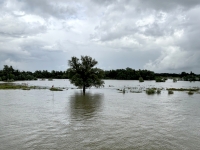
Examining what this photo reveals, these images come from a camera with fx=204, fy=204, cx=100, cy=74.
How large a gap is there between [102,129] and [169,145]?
648 cm

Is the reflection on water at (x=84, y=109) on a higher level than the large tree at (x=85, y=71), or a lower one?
lower

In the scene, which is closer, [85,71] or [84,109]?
[84,109]

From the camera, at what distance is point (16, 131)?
18.2 meters

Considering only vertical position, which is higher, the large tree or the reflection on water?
the large tree

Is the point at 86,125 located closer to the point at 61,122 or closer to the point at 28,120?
the point at 61,122

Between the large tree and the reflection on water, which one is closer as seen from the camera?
the reflection on water

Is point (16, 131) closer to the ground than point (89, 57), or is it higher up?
closer to the ground

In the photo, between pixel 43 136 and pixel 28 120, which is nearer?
pixel 43 136

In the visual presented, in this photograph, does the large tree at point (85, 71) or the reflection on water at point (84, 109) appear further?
the large tree at point (85, 71)

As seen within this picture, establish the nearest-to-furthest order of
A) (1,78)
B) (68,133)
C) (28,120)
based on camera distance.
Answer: (68,133), (28,120), (1,78)

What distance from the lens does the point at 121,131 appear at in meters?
18.7

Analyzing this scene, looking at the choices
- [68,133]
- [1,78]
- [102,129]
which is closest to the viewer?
[68,133]

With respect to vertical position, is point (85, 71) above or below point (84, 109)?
above

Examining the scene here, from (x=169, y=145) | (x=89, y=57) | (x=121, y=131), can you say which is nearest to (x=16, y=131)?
(x=121, y=131)
